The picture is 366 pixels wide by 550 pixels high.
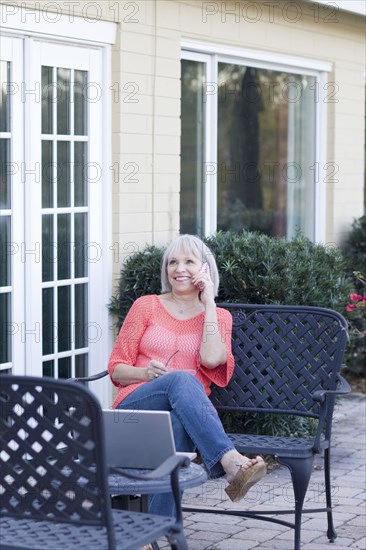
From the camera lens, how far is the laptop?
4352 millimetres

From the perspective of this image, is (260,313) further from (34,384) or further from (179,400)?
(34,384)

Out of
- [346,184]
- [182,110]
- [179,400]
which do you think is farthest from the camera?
[346,184]

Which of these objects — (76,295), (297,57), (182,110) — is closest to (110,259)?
(76,295)

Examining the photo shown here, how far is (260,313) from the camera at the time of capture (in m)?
→ 5.59

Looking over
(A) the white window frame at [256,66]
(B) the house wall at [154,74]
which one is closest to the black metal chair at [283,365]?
(B) the house wall at [154,74]

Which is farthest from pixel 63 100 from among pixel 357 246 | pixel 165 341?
pixel 357 246

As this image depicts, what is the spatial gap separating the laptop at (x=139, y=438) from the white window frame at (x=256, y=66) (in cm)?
351

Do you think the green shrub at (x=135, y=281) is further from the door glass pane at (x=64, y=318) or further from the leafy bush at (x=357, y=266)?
the leafy bush at (x=357, y=266)

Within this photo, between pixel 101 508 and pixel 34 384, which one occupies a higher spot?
pixel 34 384

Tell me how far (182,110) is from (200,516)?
3051 mm

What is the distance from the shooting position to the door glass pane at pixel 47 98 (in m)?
6.25

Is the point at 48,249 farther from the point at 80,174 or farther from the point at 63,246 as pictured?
the point at 80,174

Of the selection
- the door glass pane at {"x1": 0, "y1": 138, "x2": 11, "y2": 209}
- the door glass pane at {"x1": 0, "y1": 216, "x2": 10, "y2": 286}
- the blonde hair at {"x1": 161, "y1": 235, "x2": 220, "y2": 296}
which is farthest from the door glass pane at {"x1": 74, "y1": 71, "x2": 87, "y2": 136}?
the blonde hair at {"x1": 161, "y1": 235, "x2": 220, "y2": 296}

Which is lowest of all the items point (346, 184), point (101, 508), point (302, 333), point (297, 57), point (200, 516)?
point (200, 516)
